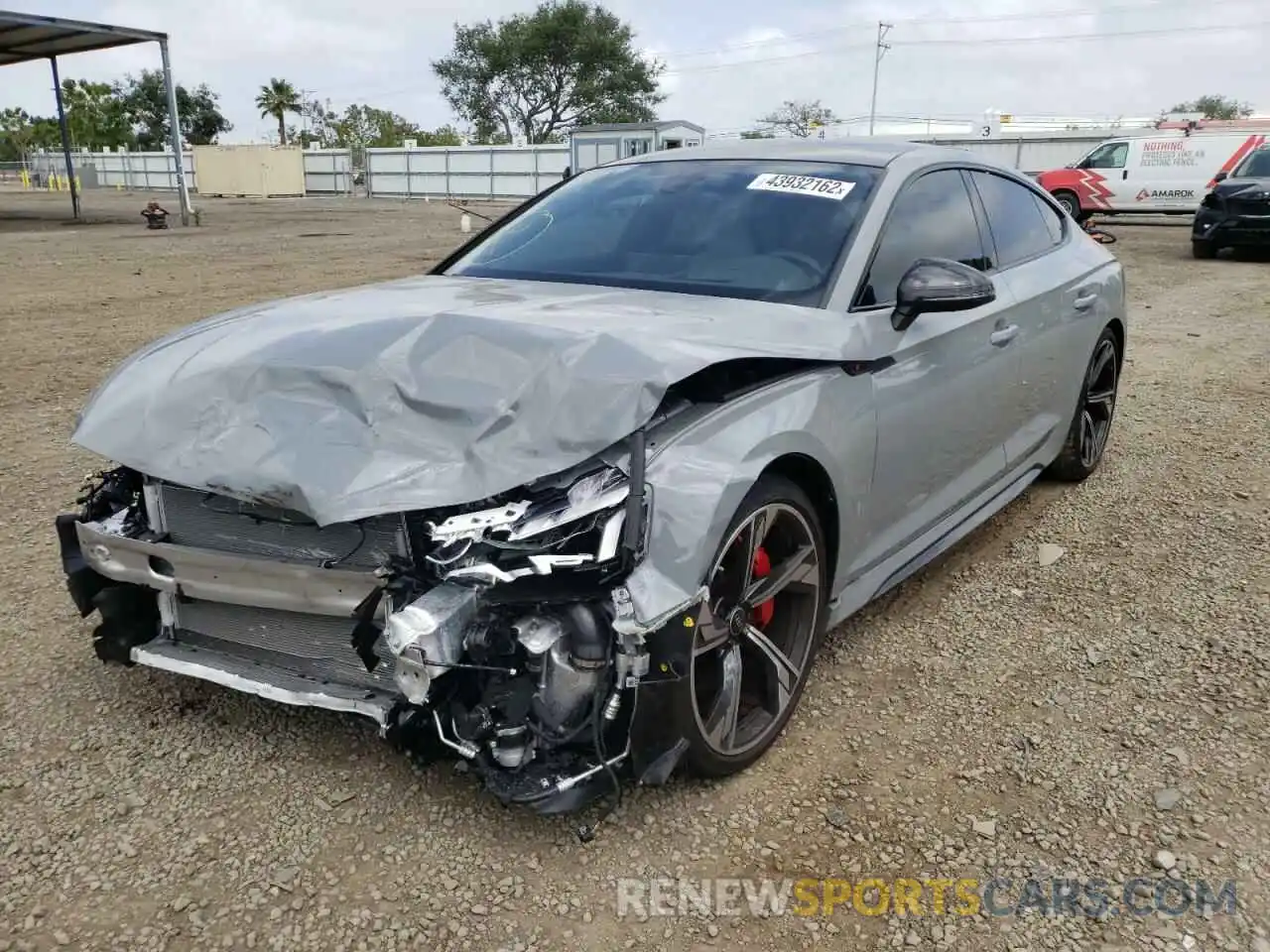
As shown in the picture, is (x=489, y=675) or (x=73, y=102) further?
(x=73, y=102)

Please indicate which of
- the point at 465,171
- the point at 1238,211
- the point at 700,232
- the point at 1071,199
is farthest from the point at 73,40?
the point at 700,232

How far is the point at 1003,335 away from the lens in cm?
373

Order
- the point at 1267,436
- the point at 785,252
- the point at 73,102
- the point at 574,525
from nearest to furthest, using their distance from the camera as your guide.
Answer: the point at 574,525
the point at 785,252
the point at 1267,436
the point at 73,102

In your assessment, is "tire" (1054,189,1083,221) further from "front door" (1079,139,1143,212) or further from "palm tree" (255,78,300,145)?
"palm tree" (255,78,300,145)

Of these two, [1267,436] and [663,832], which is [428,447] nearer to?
[663,832]

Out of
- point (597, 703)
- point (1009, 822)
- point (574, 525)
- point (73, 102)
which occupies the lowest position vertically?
point (1009, 822)

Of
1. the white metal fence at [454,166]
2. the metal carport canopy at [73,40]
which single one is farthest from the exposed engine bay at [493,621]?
the white metal fence at [454,166]

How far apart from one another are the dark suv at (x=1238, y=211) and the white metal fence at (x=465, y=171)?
22.1m

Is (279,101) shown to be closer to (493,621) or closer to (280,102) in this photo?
(280,102)

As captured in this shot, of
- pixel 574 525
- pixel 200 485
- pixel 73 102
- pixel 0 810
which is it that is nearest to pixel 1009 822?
pixel 574 525

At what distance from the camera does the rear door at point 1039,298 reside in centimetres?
399

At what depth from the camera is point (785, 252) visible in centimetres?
318

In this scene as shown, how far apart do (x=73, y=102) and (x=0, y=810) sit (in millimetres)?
73787

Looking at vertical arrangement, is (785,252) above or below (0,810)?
above
